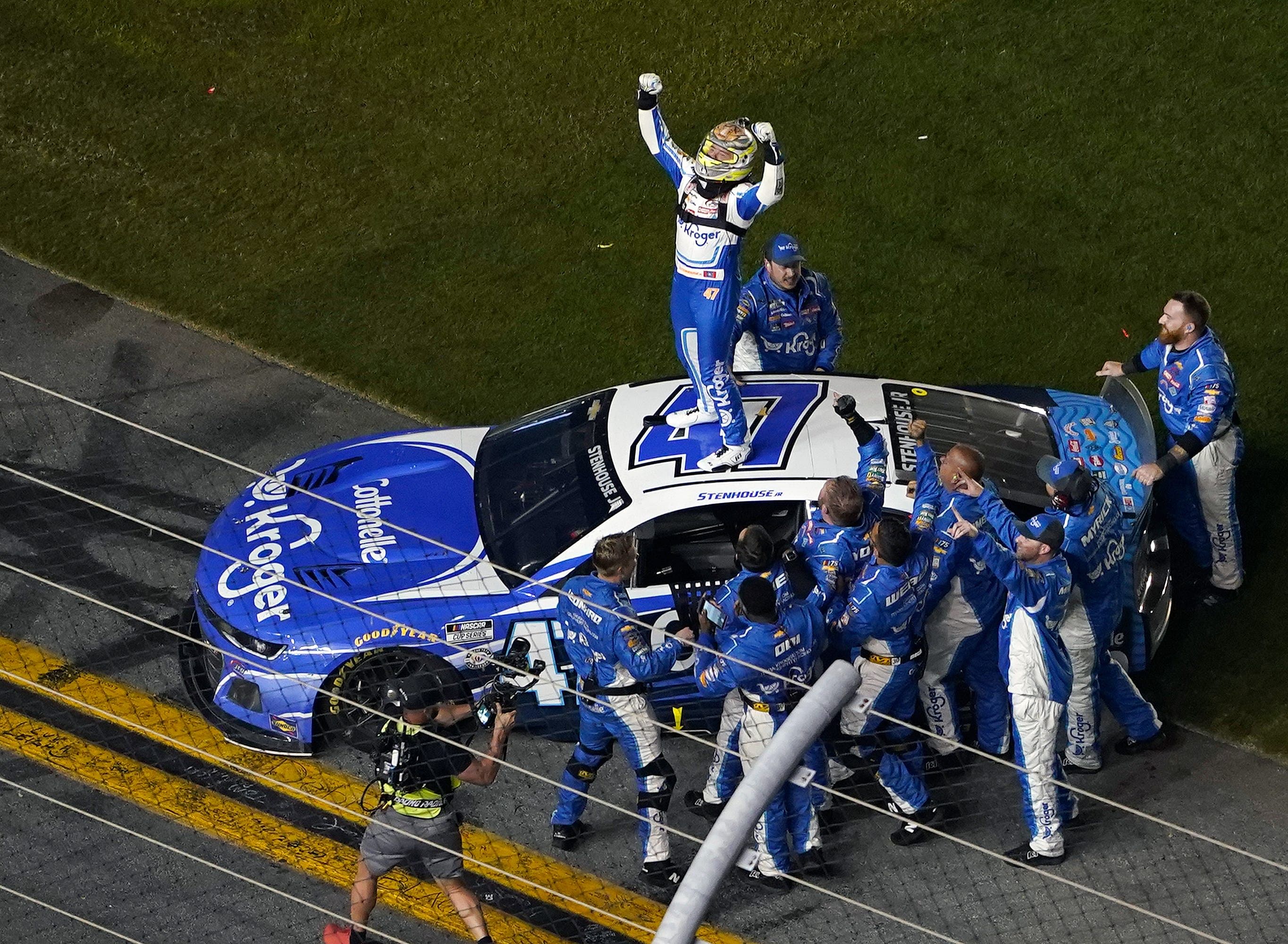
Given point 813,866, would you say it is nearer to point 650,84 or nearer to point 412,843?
point 412,843

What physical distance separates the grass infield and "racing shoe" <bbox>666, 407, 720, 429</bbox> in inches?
77.2

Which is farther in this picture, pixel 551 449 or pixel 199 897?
pixel 551 449

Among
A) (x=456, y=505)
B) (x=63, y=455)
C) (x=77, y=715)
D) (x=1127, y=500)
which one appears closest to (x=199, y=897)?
(x=77, y=715)

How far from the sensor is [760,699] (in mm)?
6074

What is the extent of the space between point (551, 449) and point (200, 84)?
17.4 feet

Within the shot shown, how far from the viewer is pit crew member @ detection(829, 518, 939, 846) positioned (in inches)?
240

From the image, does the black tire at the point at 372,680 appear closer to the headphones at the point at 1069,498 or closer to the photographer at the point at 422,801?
the photographer at the point at 422,801

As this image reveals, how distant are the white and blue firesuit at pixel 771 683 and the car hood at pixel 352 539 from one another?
1.18m

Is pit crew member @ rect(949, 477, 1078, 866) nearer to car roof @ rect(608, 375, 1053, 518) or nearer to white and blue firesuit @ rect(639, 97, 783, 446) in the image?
car roof @ rect(608, 375, 1053, 518)

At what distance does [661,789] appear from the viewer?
6484 mm

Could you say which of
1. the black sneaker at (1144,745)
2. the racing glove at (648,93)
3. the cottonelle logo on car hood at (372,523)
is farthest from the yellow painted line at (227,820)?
the racing glove at (648,93)

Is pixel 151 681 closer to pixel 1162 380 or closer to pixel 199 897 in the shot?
pixel 199 897

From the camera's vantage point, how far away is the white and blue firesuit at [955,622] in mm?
6375

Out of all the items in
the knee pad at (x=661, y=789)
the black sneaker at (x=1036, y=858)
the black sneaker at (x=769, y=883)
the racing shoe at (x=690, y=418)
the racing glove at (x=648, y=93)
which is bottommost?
the black sneaker at (x=1036, y=858)
